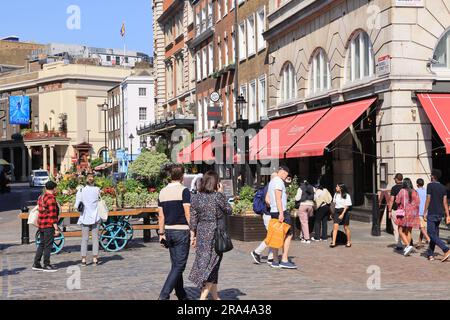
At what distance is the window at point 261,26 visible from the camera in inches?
1398

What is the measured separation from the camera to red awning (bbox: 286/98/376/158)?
2281cm

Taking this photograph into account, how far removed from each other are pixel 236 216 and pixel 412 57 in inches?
288

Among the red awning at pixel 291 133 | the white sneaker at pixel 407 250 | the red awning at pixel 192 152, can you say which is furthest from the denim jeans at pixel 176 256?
the red awning at pixel 192 152

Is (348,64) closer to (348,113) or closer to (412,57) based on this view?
(348,113)

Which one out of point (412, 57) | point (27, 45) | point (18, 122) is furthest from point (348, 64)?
point (27, 45)

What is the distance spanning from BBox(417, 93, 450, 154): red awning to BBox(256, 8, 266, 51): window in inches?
592

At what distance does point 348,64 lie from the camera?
25.1 metres

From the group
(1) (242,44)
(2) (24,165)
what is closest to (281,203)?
(1) (242,44)

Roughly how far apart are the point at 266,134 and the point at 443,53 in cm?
1158

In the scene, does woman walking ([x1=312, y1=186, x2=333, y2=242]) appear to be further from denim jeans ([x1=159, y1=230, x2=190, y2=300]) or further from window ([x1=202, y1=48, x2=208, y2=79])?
window ([x1=202, y1=48, x2=208, y2=79])

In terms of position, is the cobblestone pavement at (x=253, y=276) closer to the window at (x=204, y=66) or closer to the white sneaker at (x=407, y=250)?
the white sneaker at (x=407, y=250)

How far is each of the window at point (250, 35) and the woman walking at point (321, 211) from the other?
19417 mm

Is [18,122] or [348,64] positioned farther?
[18,122]
